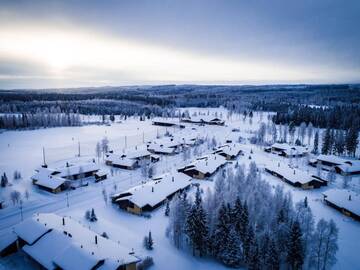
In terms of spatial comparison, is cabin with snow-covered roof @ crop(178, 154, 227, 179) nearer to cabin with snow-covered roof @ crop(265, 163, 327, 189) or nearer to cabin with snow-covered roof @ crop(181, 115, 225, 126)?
cabin with snow-covered roof @ crop(265, 163, 327, 189)

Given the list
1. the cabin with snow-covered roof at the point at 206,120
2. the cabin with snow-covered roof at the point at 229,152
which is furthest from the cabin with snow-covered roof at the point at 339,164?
the cabin with snow-covered roof at the point at 206,120

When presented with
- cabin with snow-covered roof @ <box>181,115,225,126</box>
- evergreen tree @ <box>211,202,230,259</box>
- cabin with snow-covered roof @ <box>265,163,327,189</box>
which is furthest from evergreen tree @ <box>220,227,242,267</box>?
cabin with snow-covered roof @ <box>181,115,225,126</box>

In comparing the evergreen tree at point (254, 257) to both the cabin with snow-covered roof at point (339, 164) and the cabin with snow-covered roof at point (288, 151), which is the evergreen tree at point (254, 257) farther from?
the cabin with snow-covered roof at point (288, 151)

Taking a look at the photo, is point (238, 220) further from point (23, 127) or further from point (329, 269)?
point (23, 127)

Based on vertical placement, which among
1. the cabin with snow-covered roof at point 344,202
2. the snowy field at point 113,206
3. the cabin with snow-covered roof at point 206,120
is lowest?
the snowy field at point 113,206

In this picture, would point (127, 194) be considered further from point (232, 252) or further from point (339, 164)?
point (339, 164)

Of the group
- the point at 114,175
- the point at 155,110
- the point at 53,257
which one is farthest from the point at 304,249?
the point at 155,110

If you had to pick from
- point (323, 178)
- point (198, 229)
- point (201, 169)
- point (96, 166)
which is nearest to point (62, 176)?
point (96, 166)
